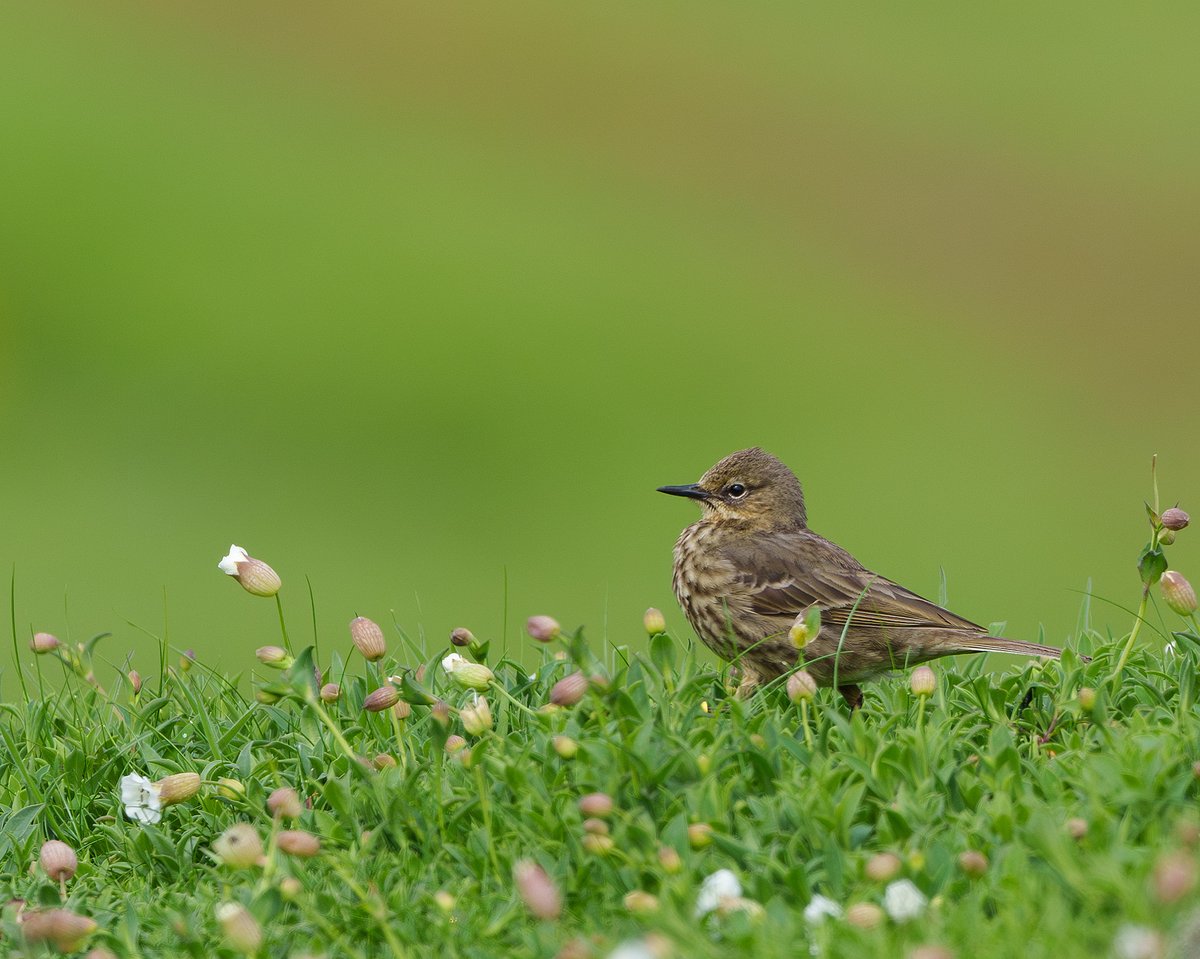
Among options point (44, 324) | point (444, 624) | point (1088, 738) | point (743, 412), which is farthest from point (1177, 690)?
point (44, 324)

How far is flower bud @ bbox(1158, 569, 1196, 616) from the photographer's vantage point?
5.55m

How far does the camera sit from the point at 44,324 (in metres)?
→ 20.0

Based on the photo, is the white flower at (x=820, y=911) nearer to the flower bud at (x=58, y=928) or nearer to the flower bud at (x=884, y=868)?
the flower bud at (x=884, y=868)

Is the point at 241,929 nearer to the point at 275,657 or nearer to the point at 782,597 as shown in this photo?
the point at 275,657

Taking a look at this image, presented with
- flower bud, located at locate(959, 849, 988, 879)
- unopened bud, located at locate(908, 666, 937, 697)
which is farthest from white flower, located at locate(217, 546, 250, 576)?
flower bud, located at locate(959, 849, 988, 879)

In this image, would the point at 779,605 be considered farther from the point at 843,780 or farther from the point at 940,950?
the point at 940,950

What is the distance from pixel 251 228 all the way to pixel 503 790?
17813 mm

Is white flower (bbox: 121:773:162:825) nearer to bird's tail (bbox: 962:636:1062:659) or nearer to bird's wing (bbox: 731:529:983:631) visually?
bird's wing (bbox: 731:529:983:631)

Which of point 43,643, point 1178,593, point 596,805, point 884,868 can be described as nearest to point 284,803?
point 596,805

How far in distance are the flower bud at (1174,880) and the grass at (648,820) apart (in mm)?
11

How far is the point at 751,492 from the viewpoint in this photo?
804 centimetres

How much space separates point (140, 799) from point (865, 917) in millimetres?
2675

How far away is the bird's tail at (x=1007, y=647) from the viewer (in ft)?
20.6

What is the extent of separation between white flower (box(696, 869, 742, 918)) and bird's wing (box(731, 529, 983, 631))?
2.66m
